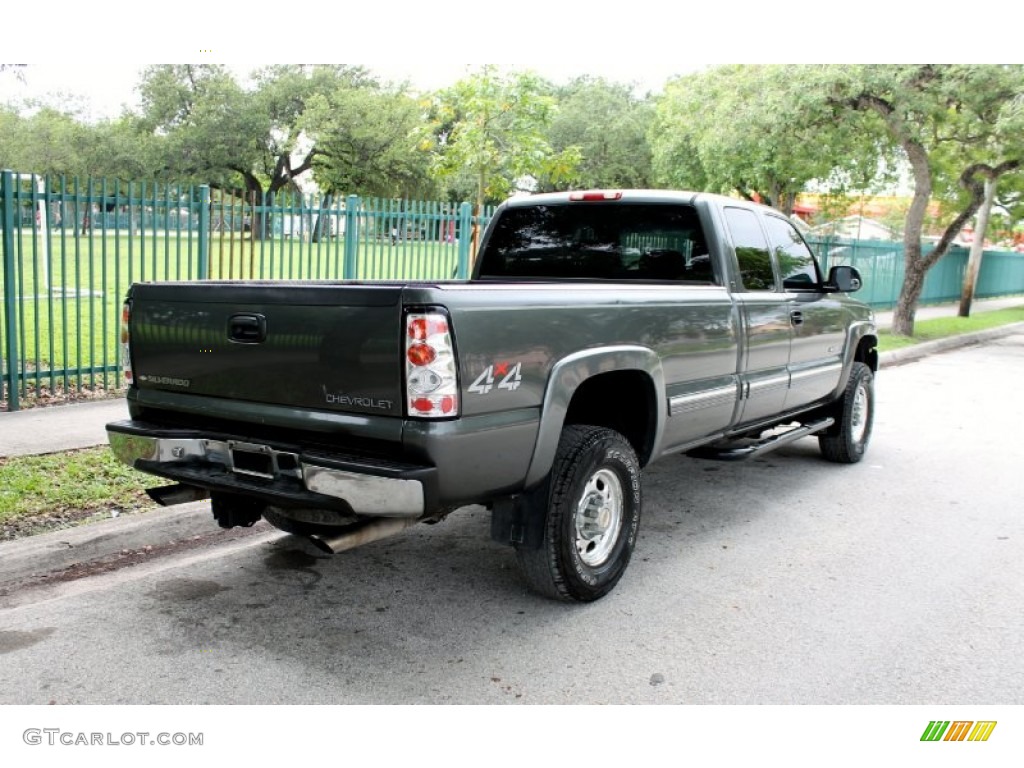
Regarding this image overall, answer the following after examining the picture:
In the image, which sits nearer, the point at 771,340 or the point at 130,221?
the point at 771,340

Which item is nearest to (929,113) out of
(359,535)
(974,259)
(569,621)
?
(974,259)

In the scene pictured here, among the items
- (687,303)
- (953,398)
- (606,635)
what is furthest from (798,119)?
(606,635)

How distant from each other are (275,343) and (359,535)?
0.84 meters

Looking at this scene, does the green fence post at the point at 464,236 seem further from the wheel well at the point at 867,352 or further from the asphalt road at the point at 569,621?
the asphalt road at the point at 569,621

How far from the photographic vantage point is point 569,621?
4.10m

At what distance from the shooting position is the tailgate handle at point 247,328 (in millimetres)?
3697

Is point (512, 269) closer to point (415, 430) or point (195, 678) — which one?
point (415, 430)

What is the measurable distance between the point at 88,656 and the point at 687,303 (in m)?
3.22

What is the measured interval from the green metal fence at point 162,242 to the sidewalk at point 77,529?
909 mm

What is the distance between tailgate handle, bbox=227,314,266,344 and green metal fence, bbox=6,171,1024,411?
431 cm

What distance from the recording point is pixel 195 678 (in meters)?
3.45

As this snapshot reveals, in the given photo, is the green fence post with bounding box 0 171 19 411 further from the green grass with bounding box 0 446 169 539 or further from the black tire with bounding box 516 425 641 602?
the black tire with bounding box 516 425 641 602

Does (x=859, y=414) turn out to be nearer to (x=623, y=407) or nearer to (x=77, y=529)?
(x=623, y=407)

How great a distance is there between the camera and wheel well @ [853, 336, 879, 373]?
25.1ft
